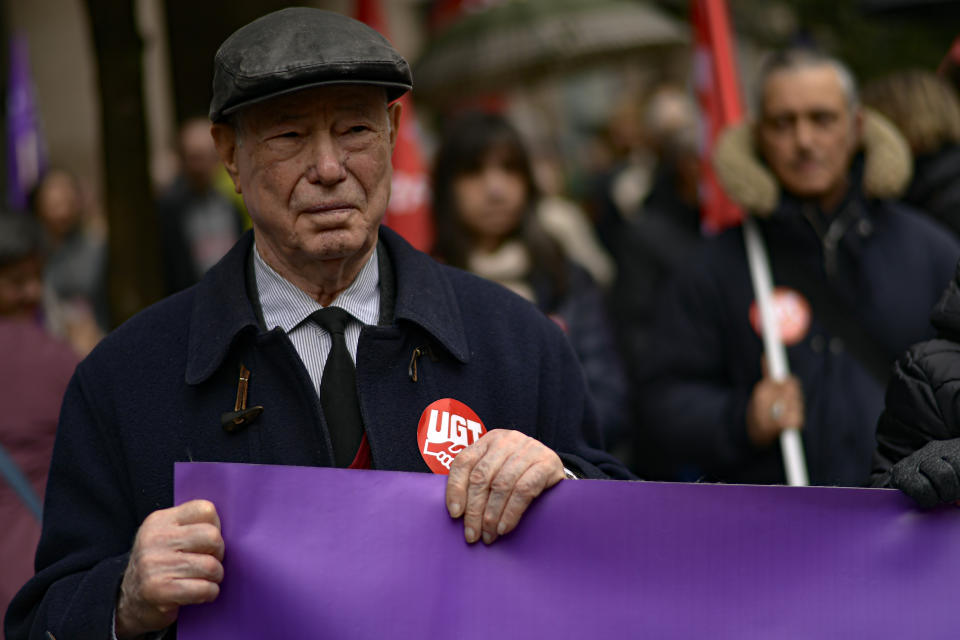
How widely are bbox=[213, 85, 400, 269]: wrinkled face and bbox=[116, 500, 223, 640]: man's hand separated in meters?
0.54

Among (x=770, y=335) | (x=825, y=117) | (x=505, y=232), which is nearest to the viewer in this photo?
(x=770, y=335)

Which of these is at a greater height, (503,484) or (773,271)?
(773,271)

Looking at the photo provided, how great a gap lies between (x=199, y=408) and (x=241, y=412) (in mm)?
96

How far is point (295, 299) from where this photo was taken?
8.10 feet

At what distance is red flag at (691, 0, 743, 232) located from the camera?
604cm

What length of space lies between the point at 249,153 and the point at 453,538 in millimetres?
824

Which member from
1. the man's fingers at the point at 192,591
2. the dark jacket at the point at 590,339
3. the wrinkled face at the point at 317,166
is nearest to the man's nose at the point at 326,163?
the wrinkled face at the point at 317,166

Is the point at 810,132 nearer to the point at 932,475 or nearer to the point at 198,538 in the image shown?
the point at 932,475

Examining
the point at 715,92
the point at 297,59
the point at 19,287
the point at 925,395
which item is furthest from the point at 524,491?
the point at 715,92

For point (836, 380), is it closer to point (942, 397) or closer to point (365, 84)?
point (942, 397)

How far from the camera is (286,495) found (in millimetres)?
2262

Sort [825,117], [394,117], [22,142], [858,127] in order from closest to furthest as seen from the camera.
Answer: [394,117] → [825,117] → [858,127] → [22,142]

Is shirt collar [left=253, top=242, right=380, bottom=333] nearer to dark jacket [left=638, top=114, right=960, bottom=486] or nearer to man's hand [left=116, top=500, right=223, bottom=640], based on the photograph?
man's hand [left=116, top=500, right=223, bottom=640]

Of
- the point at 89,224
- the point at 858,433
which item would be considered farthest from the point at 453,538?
the point at 89,224
